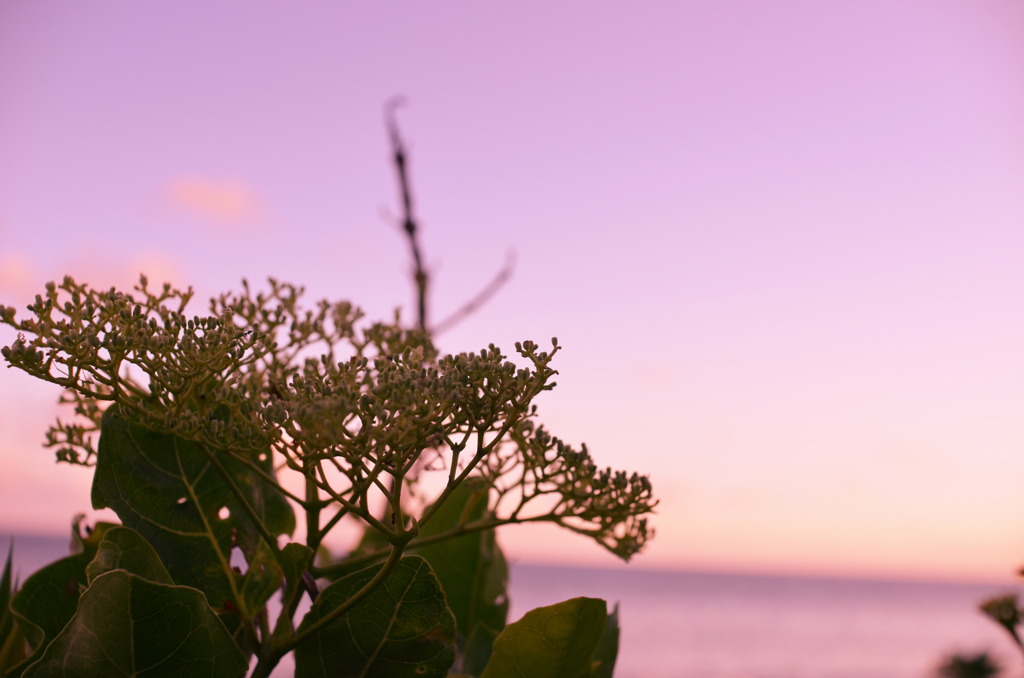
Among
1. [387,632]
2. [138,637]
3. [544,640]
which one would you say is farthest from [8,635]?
[544,640]

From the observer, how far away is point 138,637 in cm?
121

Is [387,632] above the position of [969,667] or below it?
below

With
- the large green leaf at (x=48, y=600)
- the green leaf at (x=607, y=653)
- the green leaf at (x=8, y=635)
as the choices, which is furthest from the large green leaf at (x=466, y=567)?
the green leaf at (x=8, y=635)

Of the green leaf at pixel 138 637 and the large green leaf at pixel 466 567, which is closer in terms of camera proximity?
the green leaf at pixel 138 637

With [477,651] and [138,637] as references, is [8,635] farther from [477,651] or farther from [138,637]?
[477,651]

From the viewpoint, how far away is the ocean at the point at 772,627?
56.2 metres

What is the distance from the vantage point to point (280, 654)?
4.43 feet

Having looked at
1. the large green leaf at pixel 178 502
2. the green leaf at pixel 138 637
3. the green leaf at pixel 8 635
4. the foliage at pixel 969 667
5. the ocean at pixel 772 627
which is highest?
the ocean at pixel 772 627

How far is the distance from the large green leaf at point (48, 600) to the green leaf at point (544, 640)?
773 mm

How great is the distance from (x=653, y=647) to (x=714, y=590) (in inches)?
2217

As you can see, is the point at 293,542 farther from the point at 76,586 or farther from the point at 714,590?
the point at 714,590

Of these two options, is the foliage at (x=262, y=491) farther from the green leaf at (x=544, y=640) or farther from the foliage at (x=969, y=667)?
the foliage at (x=969, y=667)

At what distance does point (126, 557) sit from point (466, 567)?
3.16 ft

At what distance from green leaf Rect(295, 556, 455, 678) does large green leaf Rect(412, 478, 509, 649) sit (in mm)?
696
